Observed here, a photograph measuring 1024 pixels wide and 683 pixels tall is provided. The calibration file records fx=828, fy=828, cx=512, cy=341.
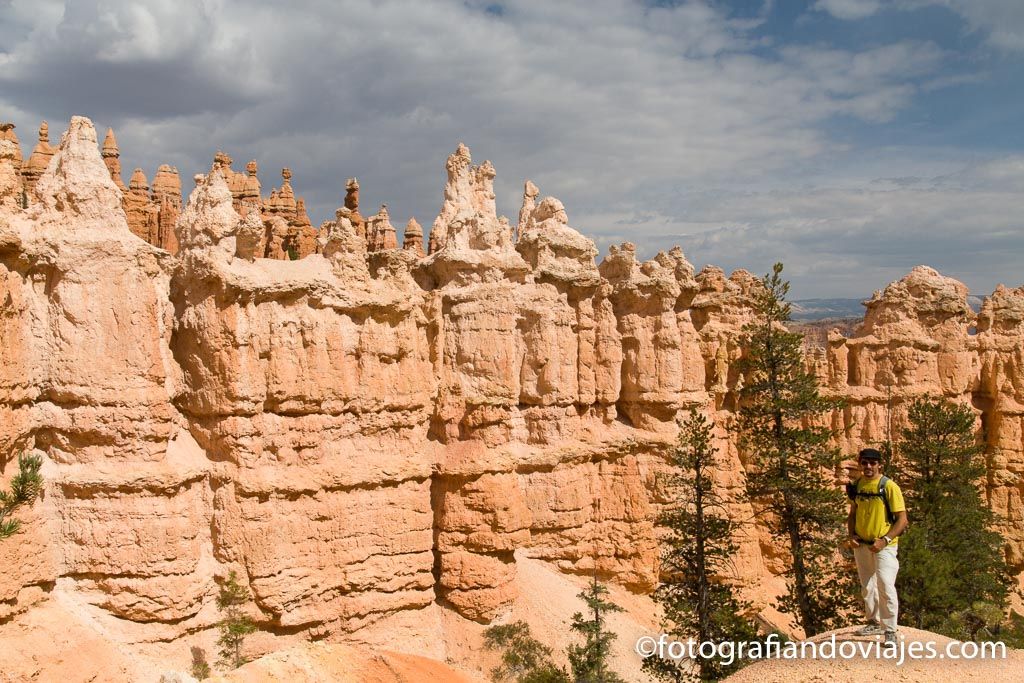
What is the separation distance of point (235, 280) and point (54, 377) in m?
3.78

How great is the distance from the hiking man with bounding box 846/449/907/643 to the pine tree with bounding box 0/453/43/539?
12416 millimetres

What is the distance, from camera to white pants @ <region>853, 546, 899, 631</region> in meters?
11.5

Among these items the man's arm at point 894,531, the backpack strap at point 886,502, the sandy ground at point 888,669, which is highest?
the backpack strap at point 886,502

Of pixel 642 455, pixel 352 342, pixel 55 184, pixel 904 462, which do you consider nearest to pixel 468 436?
pixel 352 342

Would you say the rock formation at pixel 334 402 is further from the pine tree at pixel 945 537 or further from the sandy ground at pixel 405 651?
the pine tree at pixel 945 537

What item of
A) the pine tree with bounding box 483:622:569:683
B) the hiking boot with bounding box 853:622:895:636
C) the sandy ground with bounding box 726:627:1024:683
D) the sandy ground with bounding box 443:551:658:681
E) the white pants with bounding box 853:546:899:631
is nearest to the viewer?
the sandy ground with bounding box 726:627:1024:683

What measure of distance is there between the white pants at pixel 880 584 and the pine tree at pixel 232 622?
11.5m

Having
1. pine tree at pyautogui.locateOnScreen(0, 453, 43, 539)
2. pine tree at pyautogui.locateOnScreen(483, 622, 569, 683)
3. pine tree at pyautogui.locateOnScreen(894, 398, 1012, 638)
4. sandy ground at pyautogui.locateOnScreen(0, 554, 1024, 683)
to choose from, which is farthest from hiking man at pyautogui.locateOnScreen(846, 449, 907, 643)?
pine tree at pyautogui.locateOnScreen(0, 453, 43, 539)

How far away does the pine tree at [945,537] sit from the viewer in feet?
67.8

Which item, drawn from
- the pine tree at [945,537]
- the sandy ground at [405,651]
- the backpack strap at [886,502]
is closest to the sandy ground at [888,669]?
the sandy ground at [405,651]

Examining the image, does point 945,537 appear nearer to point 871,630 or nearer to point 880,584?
point 871,630

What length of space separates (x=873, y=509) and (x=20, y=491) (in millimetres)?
13134

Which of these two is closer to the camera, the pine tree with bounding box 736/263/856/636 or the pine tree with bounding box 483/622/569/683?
the pine tree with bounding box 483/622/569/683

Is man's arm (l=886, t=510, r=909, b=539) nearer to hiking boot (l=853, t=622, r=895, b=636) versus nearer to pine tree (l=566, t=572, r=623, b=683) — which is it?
hiking boot (l=853, t=622, r=895, b=636)
